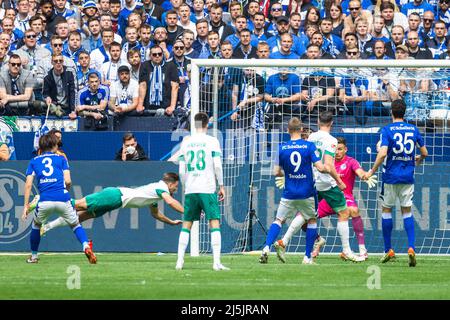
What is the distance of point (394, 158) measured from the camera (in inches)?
723

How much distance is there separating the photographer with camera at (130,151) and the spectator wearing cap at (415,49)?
19.5 feet

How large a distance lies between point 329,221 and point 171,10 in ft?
21.2

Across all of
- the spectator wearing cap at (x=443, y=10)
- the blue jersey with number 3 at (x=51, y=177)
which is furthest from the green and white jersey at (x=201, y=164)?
the spectator wearing cap at (x=443, y=10)

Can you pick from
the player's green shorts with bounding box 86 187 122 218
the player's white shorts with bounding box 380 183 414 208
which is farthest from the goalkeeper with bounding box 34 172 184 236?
the player's white shorts with bounding box 380 183 414 208

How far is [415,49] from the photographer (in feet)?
82.2

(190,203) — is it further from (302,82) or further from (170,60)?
(170,60)

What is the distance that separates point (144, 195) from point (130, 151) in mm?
3119

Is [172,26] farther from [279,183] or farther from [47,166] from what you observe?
[47,166]

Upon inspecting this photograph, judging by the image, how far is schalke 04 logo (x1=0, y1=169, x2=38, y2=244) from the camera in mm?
23078

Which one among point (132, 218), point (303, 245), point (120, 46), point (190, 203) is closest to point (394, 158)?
point (190, 203)

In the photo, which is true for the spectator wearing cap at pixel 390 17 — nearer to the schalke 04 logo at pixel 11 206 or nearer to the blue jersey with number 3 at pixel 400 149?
the blue jersey with number 3 at pixel 400 149

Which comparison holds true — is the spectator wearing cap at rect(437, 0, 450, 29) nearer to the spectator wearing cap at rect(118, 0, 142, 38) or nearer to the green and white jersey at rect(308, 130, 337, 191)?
the spectator wearing cap at rect(118, 0, 142, 38)

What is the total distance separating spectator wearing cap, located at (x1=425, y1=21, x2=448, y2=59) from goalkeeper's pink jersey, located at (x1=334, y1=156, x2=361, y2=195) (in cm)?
567

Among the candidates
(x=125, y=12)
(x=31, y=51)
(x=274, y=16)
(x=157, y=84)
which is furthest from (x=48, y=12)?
(x=274, y=16)
